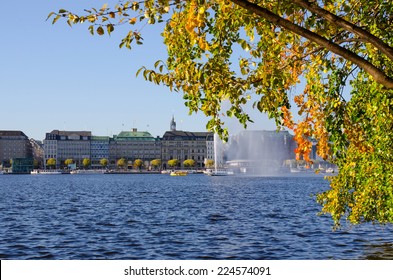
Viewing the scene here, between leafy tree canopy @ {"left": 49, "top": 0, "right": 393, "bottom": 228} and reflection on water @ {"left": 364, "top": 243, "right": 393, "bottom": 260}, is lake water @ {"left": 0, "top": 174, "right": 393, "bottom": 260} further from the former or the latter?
leafy tree canopy @ {"left": 49, "top": 0, "right": 393, "bottom": 228}

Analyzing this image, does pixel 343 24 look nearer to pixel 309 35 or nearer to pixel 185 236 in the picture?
pixel 309 35

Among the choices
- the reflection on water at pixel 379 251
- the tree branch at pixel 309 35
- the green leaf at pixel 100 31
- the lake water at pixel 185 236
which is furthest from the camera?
the lake water at pixel 185 236

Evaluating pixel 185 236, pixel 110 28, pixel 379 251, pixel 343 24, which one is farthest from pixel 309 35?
pixel 185 236

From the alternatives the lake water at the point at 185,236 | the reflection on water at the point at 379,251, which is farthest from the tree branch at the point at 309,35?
the reflection on water at the point at 379,251

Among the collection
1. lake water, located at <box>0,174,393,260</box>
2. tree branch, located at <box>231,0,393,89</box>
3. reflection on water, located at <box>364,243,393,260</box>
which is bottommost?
reflection on water, located at <box>364,243,393,260</box>

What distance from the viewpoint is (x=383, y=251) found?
27766 mm

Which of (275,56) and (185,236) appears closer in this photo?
(275,56)

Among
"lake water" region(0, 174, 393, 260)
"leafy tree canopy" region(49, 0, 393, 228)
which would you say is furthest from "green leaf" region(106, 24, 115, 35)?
"lake water" region(0, 174, 393, 260)

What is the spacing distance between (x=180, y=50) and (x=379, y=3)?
3750mm

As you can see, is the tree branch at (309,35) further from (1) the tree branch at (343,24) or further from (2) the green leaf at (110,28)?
(2) the green leaf at (110,28)

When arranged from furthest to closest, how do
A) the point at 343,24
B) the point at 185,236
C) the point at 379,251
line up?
the point at 185,236
the point at 379,251
the point at 343,24

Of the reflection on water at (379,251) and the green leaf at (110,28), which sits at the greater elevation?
the green leaf at (110,28)

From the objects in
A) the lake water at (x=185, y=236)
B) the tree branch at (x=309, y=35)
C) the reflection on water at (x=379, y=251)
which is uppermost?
the tree branch at (x=309, y=35)

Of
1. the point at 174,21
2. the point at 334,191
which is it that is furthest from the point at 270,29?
the point at 334,191
